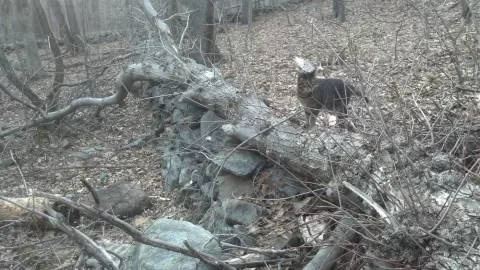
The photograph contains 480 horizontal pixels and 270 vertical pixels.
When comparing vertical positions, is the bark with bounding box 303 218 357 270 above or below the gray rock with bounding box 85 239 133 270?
above

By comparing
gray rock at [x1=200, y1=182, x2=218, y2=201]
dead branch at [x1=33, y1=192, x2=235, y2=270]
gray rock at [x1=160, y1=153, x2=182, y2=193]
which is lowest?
gray rock at [x1=160, y1=153, x2=182, y2=193]

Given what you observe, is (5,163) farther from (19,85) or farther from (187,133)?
(187,133)

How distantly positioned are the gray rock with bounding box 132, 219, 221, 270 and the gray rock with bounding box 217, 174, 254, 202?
1.48 metres

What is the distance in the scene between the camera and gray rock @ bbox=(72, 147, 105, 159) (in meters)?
8.30

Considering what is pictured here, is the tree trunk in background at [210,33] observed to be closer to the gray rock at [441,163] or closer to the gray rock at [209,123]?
the gray rock at [209,123]

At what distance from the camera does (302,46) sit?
11266 millimetres

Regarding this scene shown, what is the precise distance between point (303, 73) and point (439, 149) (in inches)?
82.4

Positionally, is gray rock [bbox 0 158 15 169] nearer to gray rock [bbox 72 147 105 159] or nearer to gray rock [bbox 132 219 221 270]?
gray rock [bbox 72 147 105 159]

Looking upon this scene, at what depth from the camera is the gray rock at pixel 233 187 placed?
5480 mm

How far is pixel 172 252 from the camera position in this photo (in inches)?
146

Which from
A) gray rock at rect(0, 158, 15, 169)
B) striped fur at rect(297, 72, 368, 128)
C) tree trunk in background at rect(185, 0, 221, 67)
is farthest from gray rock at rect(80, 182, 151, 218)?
tree trunk in background at rect(185, 0, 221, 67)

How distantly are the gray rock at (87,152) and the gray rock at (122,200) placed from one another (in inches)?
77.8

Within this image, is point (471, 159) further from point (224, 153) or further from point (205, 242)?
point (224, 153)

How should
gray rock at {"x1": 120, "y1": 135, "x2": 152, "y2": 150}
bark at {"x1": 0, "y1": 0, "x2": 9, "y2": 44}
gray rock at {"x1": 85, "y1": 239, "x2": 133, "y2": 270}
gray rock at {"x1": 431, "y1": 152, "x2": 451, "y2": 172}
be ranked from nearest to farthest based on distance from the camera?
gray rock at {"x1": 431, "y1": 152, "x2": 451, "y2": 172} < gray rock at {"x1": 85, "y1": 239, "x2": 133, "y2": 270} < gray rock at {"x1": 120, "y1": 135, "x2": 152, "y2": 150} < bark at {"x1": 0, "y1": 0, "x2": 9, "y2": 44}
